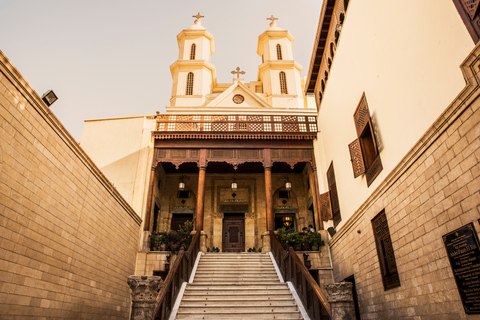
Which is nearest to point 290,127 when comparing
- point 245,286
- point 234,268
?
point 234,268

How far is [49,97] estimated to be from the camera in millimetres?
6562

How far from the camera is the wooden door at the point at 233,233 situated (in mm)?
15562

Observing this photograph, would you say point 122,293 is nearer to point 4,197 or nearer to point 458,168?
point 4,197

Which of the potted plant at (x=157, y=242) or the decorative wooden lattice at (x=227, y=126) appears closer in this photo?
the potted plant at (x=157, y=242)

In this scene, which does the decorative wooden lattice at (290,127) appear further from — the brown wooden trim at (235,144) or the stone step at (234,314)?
the stone step at (234,314)

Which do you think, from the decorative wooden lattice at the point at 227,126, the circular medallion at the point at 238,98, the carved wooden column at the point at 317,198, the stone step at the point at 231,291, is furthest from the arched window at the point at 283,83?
the stone step at the point at 231,291

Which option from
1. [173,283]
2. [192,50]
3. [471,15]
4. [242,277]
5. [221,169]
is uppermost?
[192,50]

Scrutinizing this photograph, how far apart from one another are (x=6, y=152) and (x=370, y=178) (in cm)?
757

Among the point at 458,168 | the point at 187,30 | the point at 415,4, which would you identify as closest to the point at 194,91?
the point at 187,30

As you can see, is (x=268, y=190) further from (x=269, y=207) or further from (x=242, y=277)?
(x=242, y=277)

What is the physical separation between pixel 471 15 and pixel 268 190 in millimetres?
9733

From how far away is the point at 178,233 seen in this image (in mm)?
12539

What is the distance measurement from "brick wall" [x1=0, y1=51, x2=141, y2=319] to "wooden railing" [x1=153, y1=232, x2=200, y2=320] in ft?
6.23

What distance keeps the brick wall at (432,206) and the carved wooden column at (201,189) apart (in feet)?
21.2
